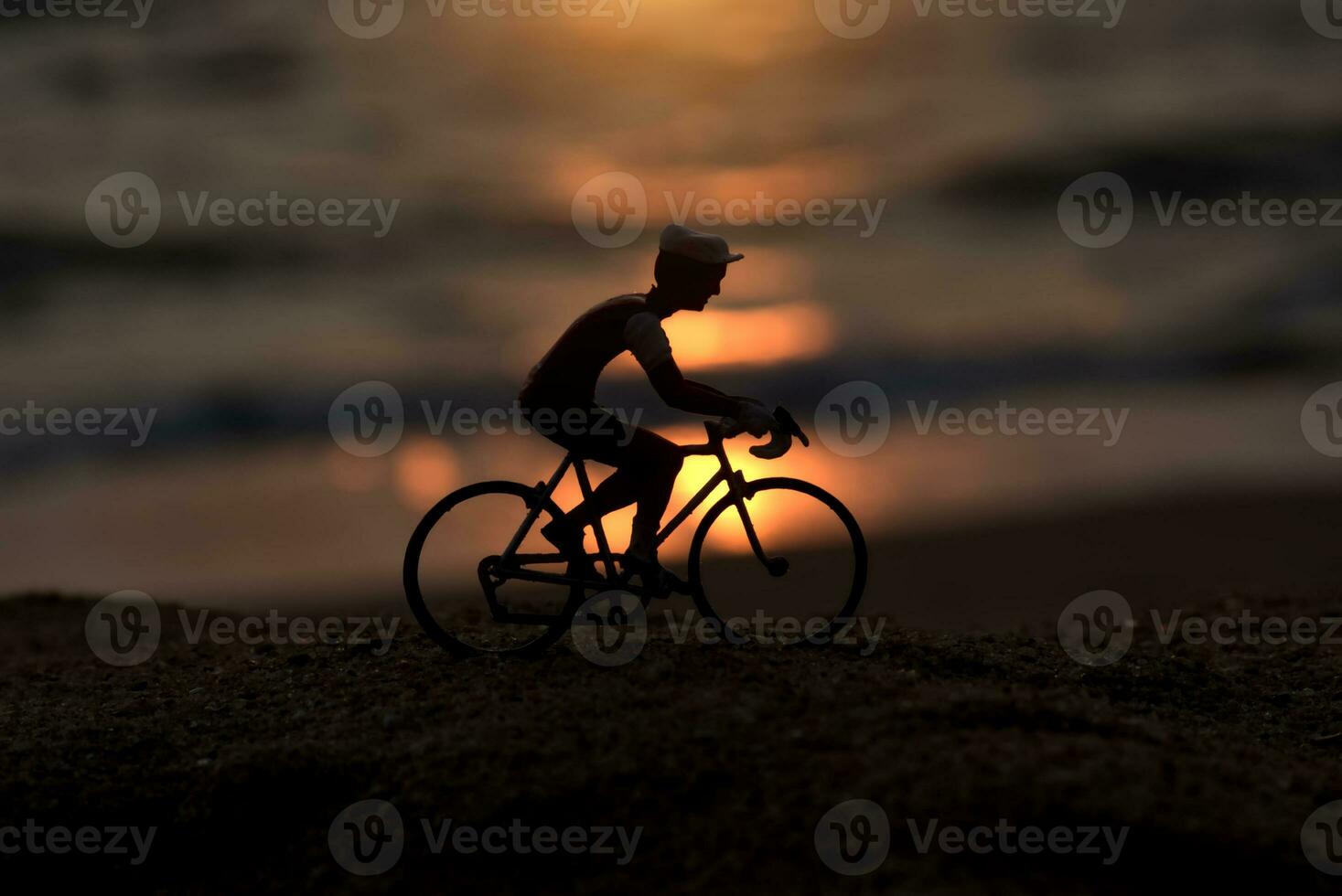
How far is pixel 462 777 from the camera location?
301 inches

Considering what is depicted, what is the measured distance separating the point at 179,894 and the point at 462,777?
177 cm

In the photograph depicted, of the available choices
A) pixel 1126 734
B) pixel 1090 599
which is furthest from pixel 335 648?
pixel 1090 599

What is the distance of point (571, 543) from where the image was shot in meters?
9.64

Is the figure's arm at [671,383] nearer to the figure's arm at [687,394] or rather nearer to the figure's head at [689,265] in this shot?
the figure's arm at [687,394]

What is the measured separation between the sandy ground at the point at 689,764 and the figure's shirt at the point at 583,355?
6.19 feet

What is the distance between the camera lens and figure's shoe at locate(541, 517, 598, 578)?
31.6 ft

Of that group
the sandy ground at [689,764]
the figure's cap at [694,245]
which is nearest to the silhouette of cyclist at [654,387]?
the figure's cap at [694,245]

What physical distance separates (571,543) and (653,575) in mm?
635

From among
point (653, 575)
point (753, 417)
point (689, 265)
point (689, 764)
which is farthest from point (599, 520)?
point (689, 764)

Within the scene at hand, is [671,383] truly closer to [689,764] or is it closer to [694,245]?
[694,245]

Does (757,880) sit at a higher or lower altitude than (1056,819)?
lower

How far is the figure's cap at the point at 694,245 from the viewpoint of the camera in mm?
9211

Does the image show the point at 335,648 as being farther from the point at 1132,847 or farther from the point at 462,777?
the point at 1132,847

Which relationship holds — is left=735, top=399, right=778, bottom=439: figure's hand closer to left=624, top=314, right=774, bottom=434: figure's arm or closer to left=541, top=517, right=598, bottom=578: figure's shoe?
left=624, top=314, right=774, bottom=434: figure's arm
